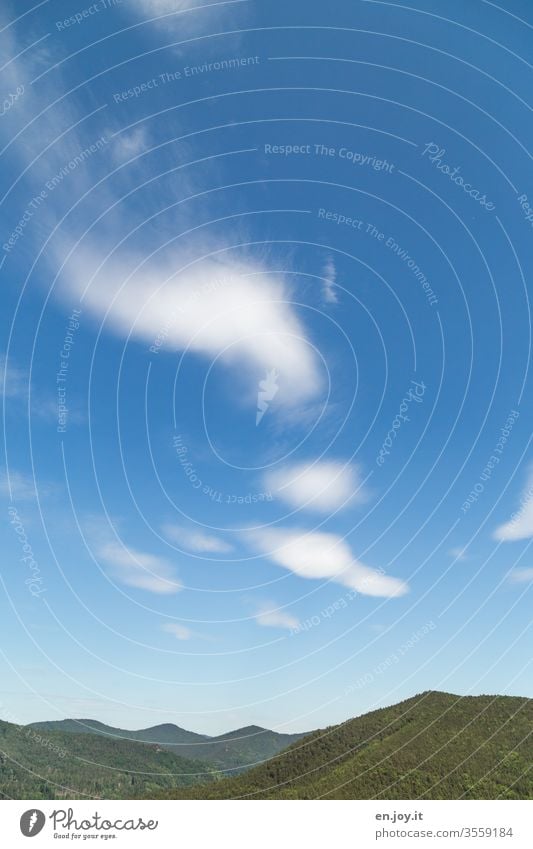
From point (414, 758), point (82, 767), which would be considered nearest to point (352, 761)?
point (414, 758)

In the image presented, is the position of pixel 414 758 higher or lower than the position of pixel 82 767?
higher

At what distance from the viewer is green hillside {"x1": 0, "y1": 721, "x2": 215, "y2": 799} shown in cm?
9031

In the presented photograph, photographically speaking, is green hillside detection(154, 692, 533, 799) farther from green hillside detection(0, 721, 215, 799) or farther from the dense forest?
green hillside detection(0, 721, 215, 799)

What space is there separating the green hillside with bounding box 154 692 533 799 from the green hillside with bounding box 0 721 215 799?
47.6 ft

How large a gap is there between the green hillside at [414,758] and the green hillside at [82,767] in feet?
47.6

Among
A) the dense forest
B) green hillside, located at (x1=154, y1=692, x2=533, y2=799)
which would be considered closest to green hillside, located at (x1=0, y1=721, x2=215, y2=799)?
the dense forest

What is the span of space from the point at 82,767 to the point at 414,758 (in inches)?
2381

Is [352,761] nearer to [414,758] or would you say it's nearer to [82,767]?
[414,758]

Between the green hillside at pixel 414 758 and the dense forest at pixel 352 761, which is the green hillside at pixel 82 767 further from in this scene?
the green hillside at pixel 414 758

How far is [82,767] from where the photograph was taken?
4082 inches

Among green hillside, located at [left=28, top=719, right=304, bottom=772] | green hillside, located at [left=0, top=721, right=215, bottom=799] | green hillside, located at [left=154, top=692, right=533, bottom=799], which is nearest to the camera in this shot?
green hillside, located at [left=154, top=692, right=533, bottom=799]
